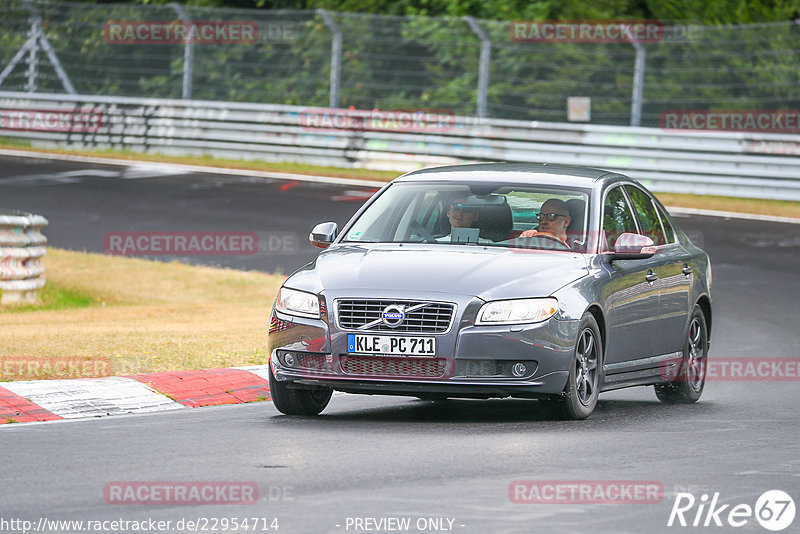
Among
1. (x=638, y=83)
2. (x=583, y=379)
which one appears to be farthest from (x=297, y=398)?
(x=638, y=83)

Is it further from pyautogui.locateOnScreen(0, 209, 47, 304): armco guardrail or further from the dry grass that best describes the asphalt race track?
pyautogui.locateOnScreen(0, 209, 47, 304): armco guardrail

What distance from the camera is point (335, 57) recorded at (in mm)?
30562

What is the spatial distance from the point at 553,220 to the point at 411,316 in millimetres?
1655

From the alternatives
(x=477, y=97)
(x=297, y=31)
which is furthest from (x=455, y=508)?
(x=297, y=31)

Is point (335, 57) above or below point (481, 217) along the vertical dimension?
above

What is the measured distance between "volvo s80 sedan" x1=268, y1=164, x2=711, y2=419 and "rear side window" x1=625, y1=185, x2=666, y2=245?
0.02 meters

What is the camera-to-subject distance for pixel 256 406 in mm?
10734

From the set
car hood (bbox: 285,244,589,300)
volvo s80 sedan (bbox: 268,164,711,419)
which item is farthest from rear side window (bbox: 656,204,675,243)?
car hood (bbox: 285,244,589,300)

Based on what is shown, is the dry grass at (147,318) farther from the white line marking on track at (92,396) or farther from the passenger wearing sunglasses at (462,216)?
the passenger wearing sunglasses at (462,216)

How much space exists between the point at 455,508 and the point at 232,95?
25912 millimetres

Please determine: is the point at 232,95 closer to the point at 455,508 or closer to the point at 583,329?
the point at 583,329

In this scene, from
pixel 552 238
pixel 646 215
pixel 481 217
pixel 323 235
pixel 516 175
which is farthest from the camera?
pixel 646 215

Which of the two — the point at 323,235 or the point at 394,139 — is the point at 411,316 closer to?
the point at 323,235

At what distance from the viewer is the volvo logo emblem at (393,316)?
941cm
